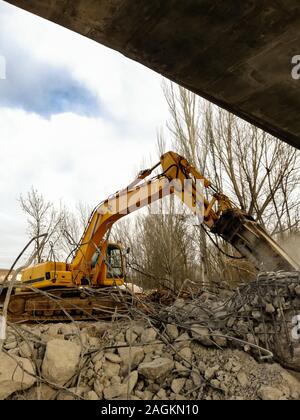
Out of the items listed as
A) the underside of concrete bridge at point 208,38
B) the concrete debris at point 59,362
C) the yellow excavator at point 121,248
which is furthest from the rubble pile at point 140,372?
the underside of concrete bridge at point 208,38

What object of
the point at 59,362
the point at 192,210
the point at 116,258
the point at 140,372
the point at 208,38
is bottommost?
the point at 140,372

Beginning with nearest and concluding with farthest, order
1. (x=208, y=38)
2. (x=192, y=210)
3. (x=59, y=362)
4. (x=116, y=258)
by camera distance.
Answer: (x=208, y=38) < (x=59, y=362) < (x=192, y=210) < (x=116, y=258)

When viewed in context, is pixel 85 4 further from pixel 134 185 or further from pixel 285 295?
pixel 134 185

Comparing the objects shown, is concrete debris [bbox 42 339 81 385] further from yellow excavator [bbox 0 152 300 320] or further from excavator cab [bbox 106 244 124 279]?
excavator cab [bbox 106 244 124 279]

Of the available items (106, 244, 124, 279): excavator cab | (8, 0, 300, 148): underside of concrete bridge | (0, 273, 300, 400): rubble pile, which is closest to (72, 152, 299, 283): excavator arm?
(106, 244, 124, 279): excavator cab

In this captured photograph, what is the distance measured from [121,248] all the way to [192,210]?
9.51 ft

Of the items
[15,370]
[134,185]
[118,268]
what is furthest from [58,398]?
[118,268]

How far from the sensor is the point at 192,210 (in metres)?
6.39

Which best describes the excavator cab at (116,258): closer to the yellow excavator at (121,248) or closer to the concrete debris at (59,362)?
the yellow excavator at (121,248)

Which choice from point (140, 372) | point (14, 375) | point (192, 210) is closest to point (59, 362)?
point (14, 375)

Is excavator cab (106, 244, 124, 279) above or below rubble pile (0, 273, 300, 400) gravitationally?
above

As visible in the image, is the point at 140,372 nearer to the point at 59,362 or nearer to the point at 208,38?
the point at 59,362

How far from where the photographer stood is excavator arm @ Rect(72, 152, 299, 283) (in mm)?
5441

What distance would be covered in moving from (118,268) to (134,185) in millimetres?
2476
